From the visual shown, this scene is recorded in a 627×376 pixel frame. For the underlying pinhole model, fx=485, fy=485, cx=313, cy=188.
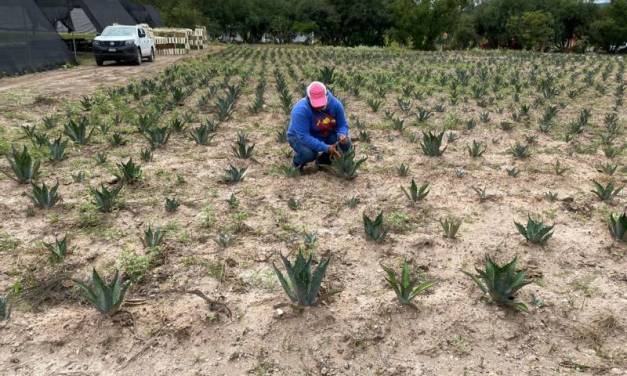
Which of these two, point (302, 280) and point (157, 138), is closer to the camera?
point (302, 280)

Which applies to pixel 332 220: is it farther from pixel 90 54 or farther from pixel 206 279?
pixel 90 54

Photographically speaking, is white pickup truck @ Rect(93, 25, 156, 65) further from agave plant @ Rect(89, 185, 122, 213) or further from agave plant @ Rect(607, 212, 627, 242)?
agave plant @ Rect(607, 212, 627, 242)

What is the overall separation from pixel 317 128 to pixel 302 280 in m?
2.85

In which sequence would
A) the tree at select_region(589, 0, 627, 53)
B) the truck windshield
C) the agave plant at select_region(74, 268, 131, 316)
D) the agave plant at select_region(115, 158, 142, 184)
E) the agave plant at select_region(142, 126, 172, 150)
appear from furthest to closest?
the tree at select_region(589, 0, 627, 53)
the truck windshield
the agave plant at select_region(142, 126, 172, 150)
the agave plant at select_region(115, 158, 142, 184)
the agave plant at select_region(74, 268, 131, 316)

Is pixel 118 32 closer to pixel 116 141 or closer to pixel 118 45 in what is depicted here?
pixel 118 45

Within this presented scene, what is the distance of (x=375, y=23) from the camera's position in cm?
5575

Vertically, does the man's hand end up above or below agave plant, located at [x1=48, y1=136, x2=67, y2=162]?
above

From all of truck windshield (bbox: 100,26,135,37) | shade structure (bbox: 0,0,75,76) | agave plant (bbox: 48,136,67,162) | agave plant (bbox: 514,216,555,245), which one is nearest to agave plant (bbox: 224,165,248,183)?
agave plant (bbox: 48,136,67,162)

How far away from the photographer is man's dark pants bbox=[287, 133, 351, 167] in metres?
5.39

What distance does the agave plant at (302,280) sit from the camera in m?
2.98

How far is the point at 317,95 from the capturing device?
16.7 ft

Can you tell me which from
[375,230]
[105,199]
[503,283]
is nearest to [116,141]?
[105,199]

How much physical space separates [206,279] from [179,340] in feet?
2.17

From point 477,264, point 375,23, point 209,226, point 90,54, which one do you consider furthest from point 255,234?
point 375,23
